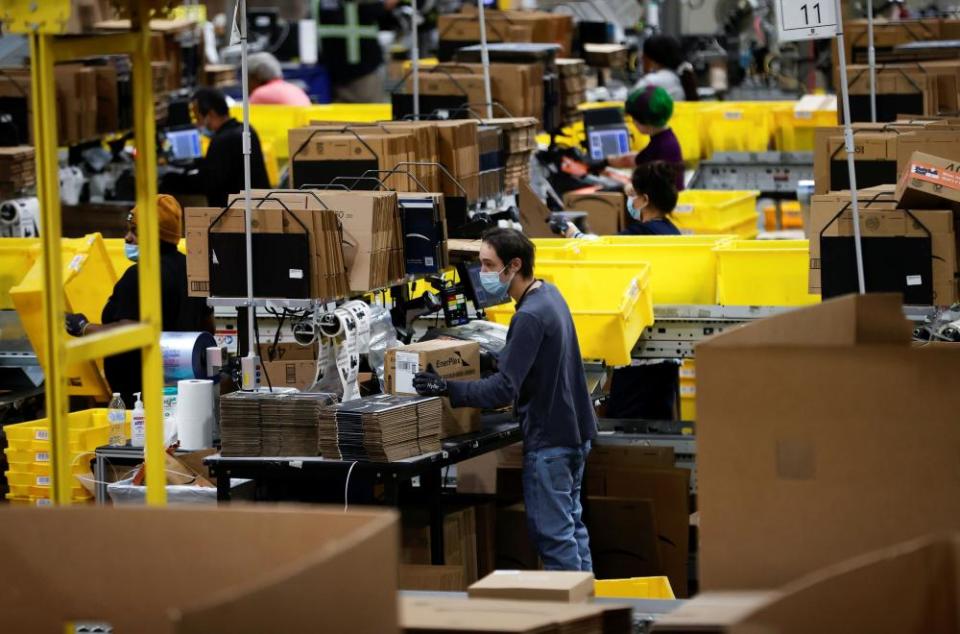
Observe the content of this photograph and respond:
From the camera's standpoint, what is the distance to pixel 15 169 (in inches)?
403

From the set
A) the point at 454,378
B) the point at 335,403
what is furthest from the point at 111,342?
the point at 454,378

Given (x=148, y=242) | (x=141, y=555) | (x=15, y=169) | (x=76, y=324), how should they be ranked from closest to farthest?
(x=141, y=555), (x=148, y=242), (x=76, y=324), (x=15, y=169)

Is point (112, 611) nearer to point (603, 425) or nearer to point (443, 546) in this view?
point (443, 546)

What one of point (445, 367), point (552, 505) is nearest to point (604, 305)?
point (445, 367)

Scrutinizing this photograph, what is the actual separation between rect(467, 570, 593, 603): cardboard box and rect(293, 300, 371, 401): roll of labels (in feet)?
9.89

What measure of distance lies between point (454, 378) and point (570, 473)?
619mm

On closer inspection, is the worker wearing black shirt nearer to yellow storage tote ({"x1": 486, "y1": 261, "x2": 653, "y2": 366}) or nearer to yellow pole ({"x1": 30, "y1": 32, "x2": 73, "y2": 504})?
yellow storage tote ({"x1": 486, "y1": 261, "x2": 653, "y2": 366})

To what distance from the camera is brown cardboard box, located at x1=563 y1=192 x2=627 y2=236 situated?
11961 millimetres

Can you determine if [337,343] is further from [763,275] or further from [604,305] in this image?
[763,275]

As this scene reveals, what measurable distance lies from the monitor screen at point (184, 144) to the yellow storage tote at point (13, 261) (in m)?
4.38

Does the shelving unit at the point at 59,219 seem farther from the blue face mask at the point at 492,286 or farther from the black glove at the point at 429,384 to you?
the blue face mask at the point at 492,286

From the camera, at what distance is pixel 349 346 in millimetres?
6809

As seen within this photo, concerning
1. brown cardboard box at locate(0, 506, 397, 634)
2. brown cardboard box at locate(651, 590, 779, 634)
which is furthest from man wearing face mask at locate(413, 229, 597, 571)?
brown cardboard box at locate(0, 506, 397, 634)

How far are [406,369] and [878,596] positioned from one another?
4.18m
